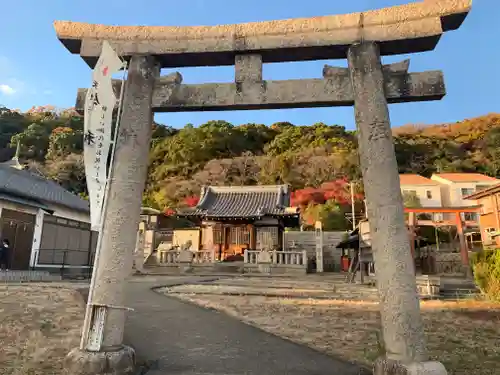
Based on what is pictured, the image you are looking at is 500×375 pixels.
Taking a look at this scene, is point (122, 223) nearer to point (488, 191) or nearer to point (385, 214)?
point (385, 214)

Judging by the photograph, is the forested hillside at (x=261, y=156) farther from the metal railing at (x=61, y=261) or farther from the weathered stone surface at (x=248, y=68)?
the weathered stone surface at (x=248, y=68)

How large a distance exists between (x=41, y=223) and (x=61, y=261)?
2460 millimetres

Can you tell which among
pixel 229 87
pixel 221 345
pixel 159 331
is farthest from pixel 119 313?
pixel 229 87

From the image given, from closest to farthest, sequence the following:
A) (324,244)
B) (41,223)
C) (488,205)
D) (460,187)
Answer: (41,223) < (488,205) < (324,244) < (460,187)

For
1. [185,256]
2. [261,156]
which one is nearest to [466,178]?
[261,156]

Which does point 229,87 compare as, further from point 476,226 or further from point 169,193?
point 169,193

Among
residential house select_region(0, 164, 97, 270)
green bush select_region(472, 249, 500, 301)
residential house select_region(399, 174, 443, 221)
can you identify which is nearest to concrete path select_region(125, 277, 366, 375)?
green bush select_region(472, 249, 500, 301)

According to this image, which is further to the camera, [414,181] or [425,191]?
[414,181]

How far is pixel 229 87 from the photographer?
14.7ft

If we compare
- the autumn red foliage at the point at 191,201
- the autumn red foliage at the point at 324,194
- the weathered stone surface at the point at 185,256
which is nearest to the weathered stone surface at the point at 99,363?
the weathered stone surface at the point at 185,256

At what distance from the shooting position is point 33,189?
1811 cm

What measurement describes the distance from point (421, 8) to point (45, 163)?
190ft

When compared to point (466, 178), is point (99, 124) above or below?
below

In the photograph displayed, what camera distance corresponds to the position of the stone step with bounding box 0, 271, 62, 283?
14.8m
